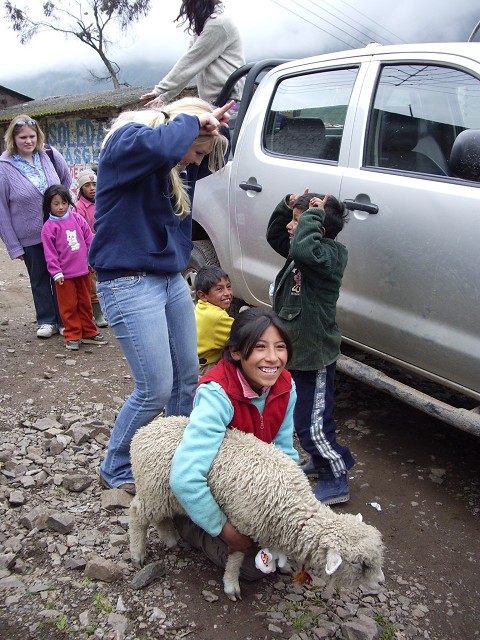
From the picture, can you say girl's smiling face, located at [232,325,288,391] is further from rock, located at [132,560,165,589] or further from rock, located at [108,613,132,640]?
rock, located at [108,613,132,640]

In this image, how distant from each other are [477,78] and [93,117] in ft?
52.2

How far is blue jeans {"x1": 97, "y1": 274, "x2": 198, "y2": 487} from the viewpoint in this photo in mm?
2758

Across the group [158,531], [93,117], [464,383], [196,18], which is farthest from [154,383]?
[93,117]

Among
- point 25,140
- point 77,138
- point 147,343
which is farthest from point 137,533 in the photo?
point 77,138

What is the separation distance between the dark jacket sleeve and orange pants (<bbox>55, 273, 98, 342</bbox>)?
286 centimetres

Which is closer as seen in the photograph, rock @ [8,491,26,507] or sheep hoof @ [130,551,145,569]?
sheep hoof @ [130,551,145,569]

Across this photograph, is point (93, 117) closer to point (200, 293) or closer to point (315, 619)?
point (200, 293)

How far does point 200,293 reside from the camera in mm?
3760

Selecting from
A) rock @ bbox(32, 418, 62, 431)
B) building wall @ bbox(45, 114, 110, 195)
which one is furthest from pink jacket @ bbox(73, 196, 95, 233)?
building wall @ bbox(45, 114, 110, 195)

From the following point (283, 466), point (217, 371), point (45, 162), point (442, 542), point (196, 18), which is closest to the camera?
point (283, 466)

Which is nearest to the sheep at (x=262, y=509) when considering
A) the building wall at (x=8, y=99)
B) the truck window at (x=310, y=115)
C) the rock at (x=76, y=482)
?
the rock at (x=76, y=482)

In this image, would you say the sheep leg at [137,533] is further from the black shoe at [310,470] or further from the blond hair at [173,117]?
the blond hair at [173,117]

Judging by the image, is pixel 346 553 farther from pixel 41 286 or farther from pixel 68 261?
pixel 41 286

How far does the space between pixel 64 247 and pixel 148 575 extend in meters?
3.70
